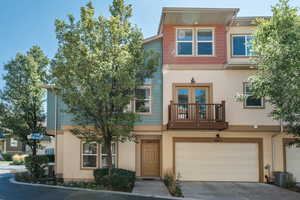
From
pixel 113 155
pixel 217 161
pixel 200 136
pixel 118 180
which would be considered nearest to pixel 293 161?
pixel 217 161

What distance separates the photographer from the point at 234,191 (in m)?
12.2

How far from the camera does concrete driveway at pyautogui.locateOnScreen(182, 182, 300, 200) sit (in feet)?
36.1

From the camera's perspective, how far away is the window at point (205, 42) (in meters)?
15.2

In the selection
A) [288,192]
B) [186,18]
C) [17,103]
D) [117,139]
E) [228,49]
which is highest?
[186,18]

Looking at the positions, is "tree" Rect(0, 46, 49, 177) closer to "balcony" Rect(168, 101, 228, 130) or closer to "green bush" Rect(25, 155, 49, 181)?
"green bush" Rect(25, 155, 49, 181)

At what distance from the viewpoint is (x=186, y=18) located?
14.7 meters

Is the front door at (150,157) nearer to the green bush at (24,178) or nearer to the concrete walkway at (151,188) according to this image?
the concrete walkway at (151,188)

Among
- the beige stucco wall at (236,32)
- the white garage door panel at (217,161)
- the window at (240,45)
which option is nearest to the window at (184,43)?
the beige stucco wall at (236,32)

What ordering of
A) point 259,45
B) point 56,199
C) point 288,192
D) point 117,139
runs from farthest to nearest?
point 117,139, point 288,192, point 259,45, point 56,199

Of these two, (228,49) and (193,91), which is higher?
(228,49)

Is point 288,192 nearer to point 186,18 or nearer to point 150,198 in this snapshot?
point 150,198

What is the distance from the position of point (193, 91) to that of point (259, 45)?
15.9 ft

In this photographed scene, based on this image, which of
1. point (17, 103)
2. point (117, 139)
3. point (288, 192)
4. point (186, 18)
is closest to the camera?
point (288, 192)

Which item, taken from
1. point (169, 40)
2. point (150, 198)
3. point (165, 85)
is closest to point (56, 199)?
point (150, 198)
